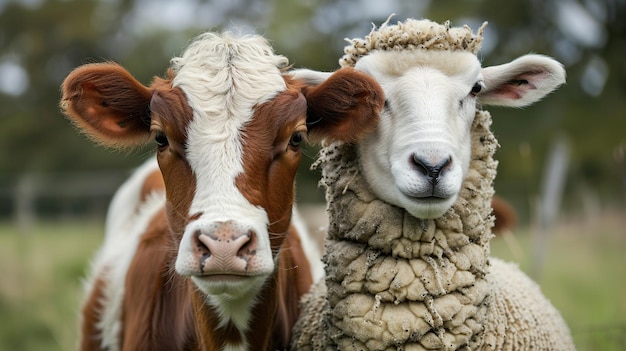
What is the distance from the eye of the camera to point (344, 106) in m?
4.22

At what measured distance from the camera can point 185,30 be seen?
3086 cm

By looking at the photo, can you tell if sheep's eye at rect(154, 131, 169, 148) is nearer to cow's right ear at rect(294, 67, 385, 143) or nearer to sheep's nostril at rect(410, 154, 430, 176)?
cow's right ear at rect(294, 67, 385, 143)

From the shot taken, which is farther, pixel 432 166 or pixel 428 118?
pixel 428 118

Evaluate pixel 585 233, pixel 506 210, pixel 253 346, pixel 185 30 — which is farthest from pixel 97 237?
pixel 185 30

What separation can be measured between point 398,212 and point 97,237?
12.2 meters

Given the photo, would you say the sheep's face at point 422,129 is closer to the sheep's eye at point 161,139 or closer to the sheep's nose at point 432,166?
the sheep's nose at point 432,166

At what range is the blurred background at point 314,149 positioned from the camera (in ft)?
29.4

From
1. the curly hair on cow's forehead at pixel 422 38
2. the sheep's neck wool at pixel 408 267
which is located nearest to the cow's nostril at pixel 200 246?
the sheep's neck wool at pixel 408 267

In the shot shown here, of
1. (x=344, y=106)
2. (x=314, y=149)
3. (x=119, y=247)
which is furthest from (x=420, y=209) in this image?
(x=314, y=149)

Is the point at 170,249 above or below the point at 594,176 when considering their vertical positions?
below

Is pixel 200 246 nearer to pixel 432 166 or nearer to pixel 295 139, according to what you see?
pixel 295 139

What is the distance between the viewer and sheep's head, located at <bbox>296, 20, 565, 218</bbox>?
3.85 metres

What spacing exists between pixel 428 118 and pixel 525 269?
6.20m

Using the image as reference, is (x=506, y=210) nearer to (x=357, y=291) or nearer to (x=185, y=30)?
(x=357, y=291)
